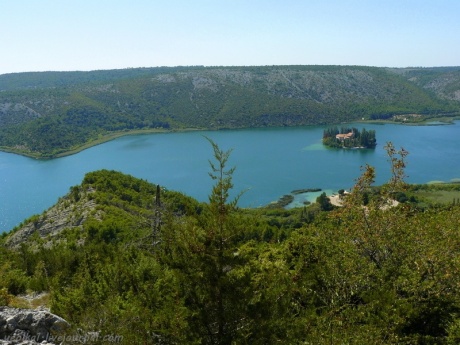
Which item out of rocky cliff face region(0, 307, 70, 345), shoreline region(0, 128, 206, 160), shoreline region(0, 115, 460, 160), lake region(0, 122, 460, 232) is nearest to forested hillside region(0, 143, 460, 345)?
rocky cliff face region(0, 307, 70, 345)

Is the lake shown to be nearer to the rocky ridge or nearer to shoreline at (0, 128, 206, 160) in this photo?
shoreline at (0, 128, 206, 160)

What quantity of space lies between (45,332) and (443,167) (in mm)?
106398

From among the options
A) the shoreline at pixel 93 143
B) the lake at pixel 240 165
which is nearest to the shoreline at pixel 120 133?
the shoreline at pixel 93 143

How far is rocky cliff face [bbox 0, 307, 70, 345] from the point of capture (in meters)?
8.51

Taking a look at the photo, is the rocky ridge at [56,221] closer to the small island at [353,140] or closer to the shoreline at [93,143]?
the shoreline at [93,143]

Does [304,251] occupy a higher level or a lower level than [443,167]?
higher

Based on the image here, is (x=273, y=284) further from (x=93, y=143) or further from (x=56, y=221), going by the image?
(x=93, y=143)

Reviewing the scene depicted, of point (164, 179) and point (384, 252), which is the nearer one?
point (384, 252)

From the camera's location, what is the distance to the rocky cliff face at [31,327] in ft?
27.9

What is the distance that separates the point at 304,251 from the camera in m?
15.0

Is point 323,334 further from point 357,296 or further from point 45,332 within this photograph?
point 45,332

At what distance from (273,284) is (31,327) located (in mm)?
5536

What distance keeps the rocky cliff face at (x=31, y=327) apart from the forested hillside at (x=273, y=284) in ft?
1.93

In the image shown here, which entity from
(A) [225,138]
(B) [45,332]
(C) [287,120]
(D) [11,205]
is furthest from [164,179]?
(C) [287,120]
